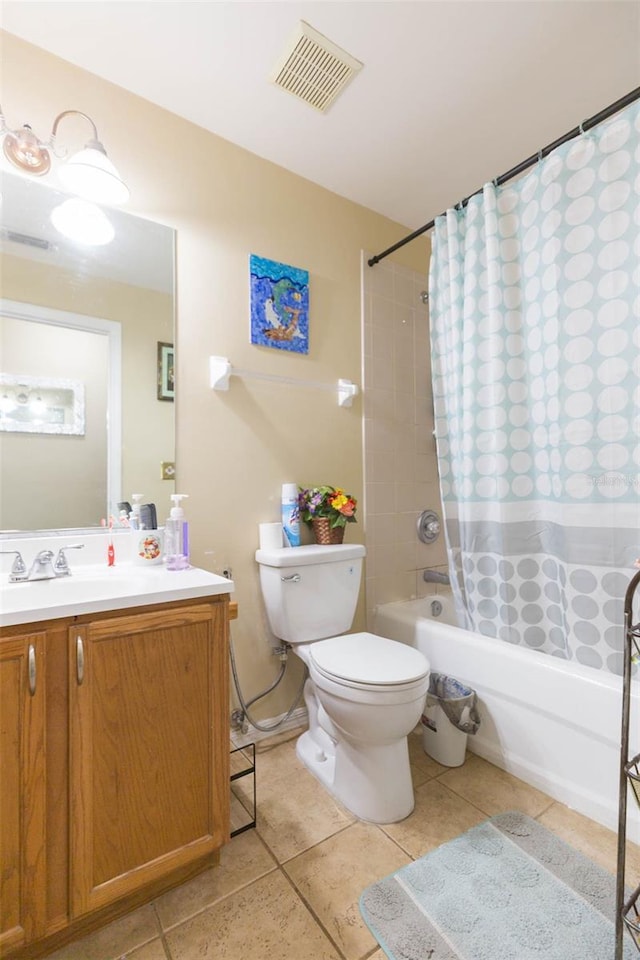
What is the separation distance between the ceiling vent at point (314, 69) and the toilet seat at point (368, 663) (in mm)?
1927

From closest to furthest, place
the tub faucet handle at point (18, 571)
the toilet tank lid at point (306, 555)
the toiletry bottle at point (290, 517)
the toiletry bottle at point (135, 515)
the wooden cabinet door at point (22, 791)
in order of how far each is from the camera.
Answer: the wooden cabinet door at point (22, 791), the tub faucet handle at point (18, 571), the toiletry bottle at point (135, 515), the toilet tank lid at point (306, 555), the toiletry bottle at point (290, 517)

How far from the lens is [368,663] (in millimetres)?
1337

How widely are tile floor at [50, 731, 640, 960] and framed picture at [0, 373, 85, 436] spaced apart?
1.30m

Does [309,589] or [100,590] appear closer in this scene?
[100,590]

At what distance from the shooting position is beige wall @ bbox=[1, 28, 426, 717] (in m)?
1.49

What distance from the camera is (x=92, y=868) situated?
925 millimetres

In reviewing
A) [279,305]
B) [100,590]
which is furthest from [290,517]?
[279,305]

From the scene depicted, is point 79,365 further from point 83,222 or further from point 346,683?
point 346,683

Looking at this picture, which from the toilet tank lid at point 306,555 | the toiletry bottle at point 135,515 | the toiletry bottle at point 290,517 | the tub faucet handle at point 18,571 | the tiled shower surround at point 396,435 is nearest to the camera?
the tub faucet handle at point 18,571

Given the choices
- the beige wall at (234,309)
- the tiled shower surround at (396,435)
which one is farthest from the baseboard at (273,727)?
the tiled shower surround at (396,435)

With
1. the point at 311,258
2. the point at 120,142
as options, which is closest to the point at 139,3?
the point at 120,142

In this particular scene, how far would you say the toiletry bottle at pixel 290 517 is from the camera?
1.77 metres

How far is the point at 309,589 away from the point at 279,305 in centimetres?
119

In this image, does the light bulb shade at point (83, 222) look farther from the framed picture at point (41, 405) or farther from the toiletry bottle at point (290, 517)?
the toiletry bottle at point (290, 517)
